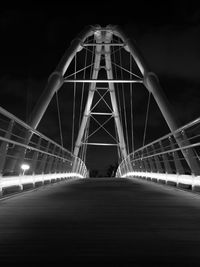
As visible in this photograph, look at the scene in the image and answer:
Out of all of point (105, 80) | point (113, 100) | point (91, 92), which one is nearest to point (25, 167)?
point (105, 80)

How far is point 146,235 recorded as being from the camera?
14.1ft

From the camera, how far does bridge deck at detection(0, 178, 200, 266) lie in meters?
3.35

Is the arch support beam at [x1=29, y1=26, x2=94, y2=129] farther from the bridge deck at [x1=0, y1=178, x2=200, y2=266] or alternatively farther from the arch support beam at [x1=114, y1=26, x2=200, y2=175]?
the bridge deck at [x1=0, y1=178, x2=200, y2=266]

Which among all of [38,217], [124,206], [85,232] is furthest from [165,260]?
[124,206]

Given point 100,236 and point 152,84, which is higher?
point 152,84

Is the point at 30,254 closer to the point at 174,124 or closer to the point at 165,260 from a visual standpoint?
the point at 165,260

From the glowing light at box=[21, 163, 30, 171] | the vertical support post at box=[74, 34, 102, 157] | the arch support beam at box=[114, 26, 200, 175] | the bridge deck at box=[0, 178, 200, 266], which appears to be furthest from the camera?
the vertical support post at box=[74, 34, 102, 157]

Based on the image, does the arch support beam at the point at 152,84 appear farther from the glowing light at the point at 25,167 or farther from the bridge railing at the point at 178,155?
the glowing light at the point at 25,167

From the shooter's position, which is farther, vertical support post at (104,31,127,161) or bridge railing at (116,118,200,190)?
vertical support post at (104,31,127,161)

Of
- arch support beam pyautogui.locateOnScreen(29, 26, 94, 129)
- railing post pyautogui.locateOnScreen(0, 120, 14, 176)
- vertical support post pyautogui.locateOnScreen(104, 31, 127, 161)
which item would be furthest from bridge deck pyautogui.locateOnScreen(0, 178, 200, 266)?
vertical support post pyautogui.locateOnScreen(104, 31, 127, 161)

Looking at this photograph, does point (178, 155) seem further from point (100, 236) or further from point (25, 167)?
point (100, 236)

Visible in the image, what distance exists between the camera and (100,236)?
13.9 ft

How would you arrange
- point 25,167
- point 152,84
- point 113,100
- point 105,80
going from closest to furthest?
point 25,167 → point 152,84 → point 105,80 → point 113,100

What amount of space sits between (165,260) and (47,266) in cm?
77
